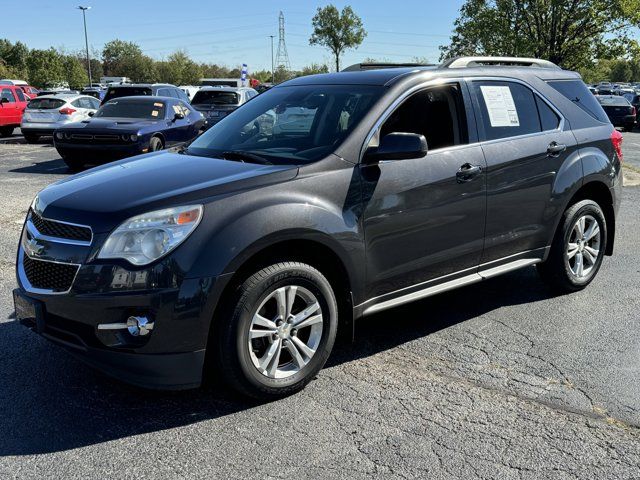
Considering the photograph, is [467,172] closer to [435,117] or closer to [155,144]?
[435,117]

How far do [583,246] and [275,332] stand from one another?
10.3 ft

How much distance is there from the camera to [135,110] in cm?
1313

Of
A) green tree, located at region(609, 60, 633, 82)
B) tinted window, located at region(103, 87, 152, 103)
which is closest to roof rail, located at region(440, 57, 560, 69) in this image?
tinted window, located at region(103, 87, 152, 103)

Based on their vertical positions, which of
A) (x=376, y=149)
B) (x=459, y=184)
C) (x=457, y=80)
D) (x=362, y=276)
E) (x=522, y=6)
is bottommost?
(x=362, y=276)

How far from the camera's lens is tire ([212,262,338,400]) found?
3287 mm

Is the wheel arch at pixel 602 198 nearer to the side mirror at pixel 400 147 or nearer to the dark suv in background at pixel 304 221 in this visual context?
the dark suv in background at pixel 304 221

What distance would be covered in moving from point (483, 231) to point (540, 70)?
165cm

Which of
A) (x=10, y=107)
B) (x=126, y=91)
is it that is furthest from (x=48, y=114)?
(x=10, y=107)

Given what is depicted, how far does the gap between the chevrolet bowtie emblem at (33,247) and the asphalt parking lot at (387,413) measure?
2.56 feet

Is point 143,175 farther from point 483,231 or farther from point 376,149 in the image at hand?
point 483,231

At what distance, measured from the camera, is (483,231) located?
4.44 m

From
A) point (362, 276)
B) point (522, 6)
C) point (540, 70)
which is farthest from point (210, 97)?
point (522, 6)

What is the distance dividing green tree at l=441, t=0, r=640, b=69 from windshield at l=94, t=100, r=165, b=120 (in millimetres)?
23388

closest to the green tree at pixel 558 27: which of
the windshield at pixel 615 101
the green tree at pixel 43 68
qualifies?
the windshield at pixel 615 101
